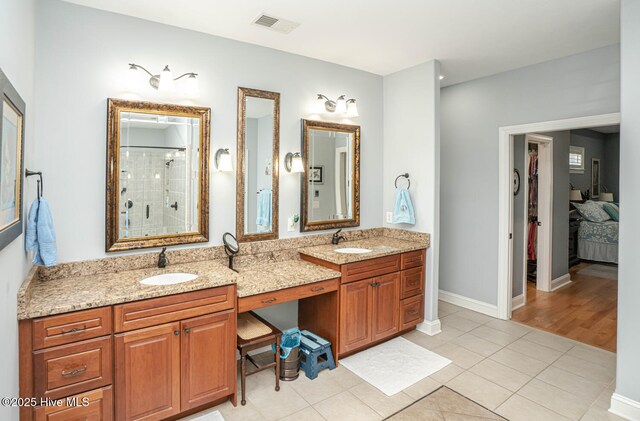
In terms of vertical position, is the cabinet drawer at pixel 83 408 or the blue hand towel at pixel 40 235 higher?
the blue hand towel at pixel 40 235

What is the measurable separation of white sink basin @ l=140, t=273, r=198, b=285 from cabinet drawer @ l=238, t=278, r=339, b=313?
1.27ft

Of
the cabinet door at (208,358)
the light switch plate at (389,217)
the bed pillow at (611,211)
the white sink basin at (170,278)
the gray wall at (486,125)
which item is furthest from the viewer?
the bed pillow at (611,211)

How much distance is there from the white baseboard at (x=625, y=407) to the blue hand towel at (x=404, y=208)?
1.99 meters

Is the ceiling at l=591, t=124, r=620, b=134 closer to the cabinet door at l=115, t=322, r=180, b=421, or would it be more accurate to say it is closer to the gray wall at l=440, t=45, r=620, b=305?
the gray wall at l=440, t=45, r=620, b=305

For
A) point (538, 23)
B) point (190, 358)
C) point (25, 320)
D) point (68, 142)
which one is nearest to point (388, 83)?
point (538, 23)

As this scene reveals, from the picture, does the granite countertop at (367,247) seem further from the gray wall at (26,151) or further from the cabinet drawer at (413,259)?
the gray wall at (26,151)

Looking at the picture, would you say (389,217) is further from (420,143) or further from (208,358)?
(208,358)

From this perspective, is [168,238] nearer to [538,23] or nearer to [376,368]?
[376,368]

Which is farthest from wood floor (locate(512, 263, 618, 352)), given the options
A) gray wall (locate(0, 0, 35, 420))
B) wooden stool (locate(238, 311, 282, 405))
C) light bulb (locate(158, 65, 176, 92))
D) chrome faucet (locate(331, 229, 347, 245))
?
gray wall (locate(0, 0, 35, 420))

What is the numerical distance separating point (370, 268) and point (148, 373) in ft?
5.93

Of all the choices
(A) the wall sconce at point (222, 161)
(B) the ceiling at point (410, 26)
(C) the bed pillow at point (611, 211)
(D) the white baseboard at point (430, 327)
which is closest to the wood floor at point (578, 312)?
(D) the white baseboard at point (430, 327)

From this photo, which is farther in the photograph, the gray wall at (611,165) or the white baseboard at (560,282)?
the gray wall at (611,165)

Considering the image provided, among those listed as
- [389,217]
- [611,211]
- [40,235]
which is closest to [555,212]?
[389,217]

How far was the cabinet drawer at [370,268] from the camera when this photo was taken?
2.94 meters
